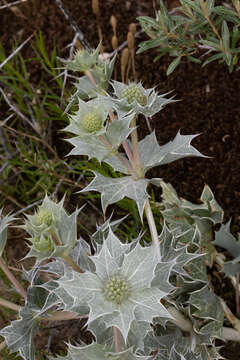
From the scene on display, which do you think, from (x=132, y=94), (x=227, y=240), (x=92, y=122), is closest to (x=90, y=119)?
(x=92, y=122)

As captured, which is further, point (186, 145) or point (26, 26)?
point (26, 26)

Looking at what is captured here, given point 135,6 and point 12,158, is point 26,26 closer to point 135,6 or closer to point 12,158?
point 135,6

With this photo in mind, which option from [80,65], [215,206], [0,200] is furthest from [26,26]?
[215,206]

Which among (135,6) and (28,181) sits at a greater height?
(135,6)

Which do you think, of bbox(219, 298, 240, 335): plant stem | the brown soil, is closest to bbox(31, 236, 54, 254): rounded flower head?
bbox(219, 298, 240, 335): plant stem

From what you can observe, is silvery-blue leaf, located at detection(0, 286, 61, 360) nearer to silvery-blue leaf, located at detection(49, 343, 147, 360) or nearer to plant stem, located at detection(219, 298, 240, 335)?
silvery-blue leaf, located at detection(49, 343, 147, 360)

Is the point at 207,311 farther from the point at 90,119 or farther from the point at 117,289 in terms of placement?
the point at 90,119
